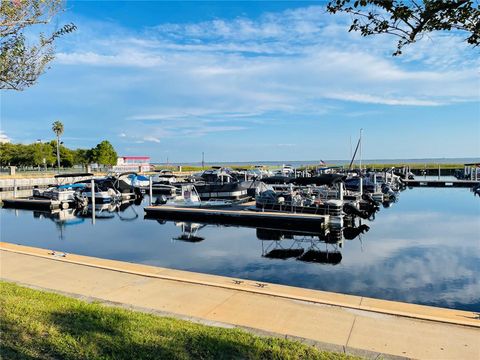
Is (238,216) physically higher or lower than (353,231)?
higher

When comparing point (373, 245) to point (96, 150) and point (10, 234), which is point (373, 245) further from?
point (96, 150)

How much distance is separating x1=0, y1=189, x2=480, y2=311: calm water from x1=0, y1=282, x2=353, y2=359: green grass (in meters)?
6.55

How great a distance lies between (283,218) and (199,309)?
54.5ft

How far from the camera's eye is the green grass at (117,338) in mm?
5125

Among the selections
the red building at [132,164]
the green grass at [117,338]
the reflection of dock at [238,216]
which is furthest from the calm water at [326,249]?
the red building at [132,164]

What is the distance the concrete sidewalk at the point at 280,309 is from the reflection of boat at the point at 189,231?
9.91 m

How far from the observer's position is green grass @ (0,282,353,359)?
5.12 m

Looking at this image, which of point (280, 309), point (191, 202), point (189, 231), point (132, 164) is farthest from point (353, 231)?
point (132, 164)

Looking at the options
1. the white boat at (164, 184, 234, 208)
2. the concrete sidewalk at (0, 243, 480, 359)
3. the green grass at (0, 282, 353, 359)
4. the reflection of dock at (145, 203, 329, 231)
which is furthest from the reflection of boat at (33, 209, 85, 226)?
the green grass at (0, 282, 353, 359)

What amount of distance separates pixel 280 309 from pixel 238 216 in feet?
61.0

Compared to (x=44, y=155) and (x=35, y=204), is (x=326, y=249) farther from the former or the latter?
(x=44, y=155)

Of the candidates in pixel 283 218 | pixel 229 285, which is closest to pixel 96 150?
pixel 283 218

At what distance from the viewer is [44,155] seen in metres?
88.6

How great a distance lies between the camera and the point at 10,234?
22562 mm
